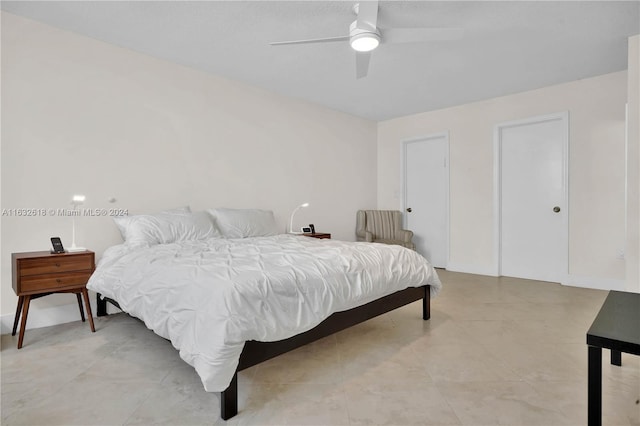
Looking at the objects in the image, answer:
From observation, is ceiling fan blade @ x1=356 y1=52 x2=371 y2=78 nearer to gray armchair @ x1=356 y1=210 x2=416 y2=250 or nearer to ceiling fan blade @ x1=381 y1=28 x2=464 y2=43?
ceiling fan blade @ x1=381 y1=28 x2=464 y2=43

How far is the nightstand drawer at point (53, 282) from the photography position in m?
2.38

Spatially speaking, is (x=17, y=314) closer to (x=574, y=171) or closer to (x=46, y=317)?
(x=46, y=317)

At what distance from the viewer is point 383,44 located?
3.18 m

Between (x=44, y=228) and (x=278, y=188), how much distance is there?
2.50 meters

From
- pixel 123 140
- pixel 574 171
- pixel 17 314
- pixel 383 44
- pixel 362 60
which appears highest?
pixel 383 44

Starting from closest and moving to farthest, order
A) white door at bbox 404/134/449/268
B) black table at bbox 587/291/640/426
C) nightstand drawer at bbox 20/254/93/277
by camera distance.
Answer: black table at bbox 587/291/640/426 < nightstand drawer at bbox 20/254/93/277 < white door at bbox 404/134/449/268

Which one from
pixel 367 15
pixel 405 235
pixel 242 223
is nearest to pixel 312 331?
pixel 242 223

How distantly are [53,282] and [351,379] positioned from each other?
88.6 inches

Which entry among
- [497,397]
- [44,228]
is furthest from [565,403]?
[44,228]

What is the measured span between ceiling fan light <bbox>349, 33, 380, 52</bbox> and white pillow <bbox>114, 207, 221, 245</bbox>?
6.88ft

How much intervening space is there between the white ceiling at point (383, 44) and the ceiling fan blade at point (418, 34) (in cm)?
23

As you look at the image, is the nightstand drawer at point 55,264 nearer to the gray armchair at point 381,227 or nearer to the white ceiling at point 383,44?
the white ceiling at point 383,44

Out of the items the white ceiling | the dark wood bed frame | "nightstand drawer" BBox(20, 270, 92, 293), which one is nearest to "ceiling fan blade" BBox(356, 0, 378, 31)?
the white ceiling

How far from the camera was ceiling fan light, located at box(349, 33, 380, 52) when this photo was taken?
2561mm
